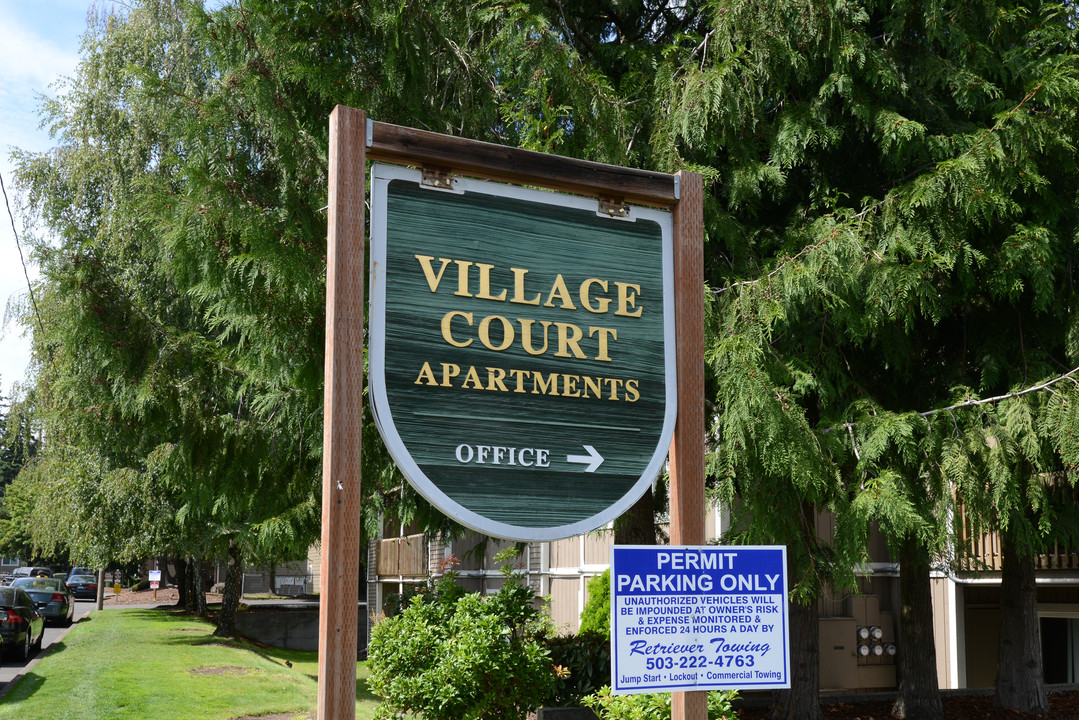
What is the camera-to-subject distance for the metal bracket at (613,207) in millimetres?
3957

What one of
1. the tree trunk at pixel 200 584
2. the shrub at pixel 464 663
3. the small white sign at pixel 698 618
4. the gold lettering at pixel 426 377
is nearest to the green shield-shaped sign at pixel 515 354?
the gold lettering at pixel 426 377

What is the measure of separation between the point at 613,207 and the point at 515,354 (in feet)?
2.76

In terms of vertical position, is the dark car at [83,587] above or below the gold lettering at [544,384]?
below

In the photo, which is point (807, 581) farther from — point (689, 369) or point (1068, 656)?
point (1068, 656)

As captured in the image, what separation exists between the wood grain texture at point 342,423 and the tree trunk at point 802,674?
7.70m

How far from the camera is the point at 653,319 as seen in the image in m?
3.96

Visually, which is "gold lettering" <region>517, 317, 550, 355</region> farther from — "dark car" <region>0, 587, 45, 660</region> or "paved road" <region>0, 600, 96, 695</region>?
"dark car" <region>0, 587, 45, 660</region>

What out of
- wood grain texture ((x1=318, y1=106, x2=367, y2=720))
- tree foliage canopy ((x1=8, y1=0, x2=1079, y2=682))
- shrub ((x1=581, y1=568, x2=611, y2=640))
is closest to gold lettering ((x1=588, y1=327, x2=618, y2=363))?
wood grain texture ((x1=318, y1=106, x2=367, y2=720))

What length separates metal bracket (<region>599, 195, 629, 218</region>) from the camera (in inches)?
156

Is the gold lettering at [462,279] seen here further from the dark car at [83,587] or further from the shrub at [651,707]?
the dark car at [83,587]

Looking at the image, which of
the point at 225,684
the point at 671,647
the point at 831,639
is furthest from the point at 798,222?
the point at 225,684

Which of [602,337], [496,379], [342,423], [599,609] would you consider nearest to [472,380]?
[496,379]

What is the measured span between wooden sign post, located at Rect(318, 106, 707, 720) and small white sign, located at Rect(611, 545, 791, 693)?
18 cm

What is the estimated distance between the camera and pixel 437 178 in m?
3.60
